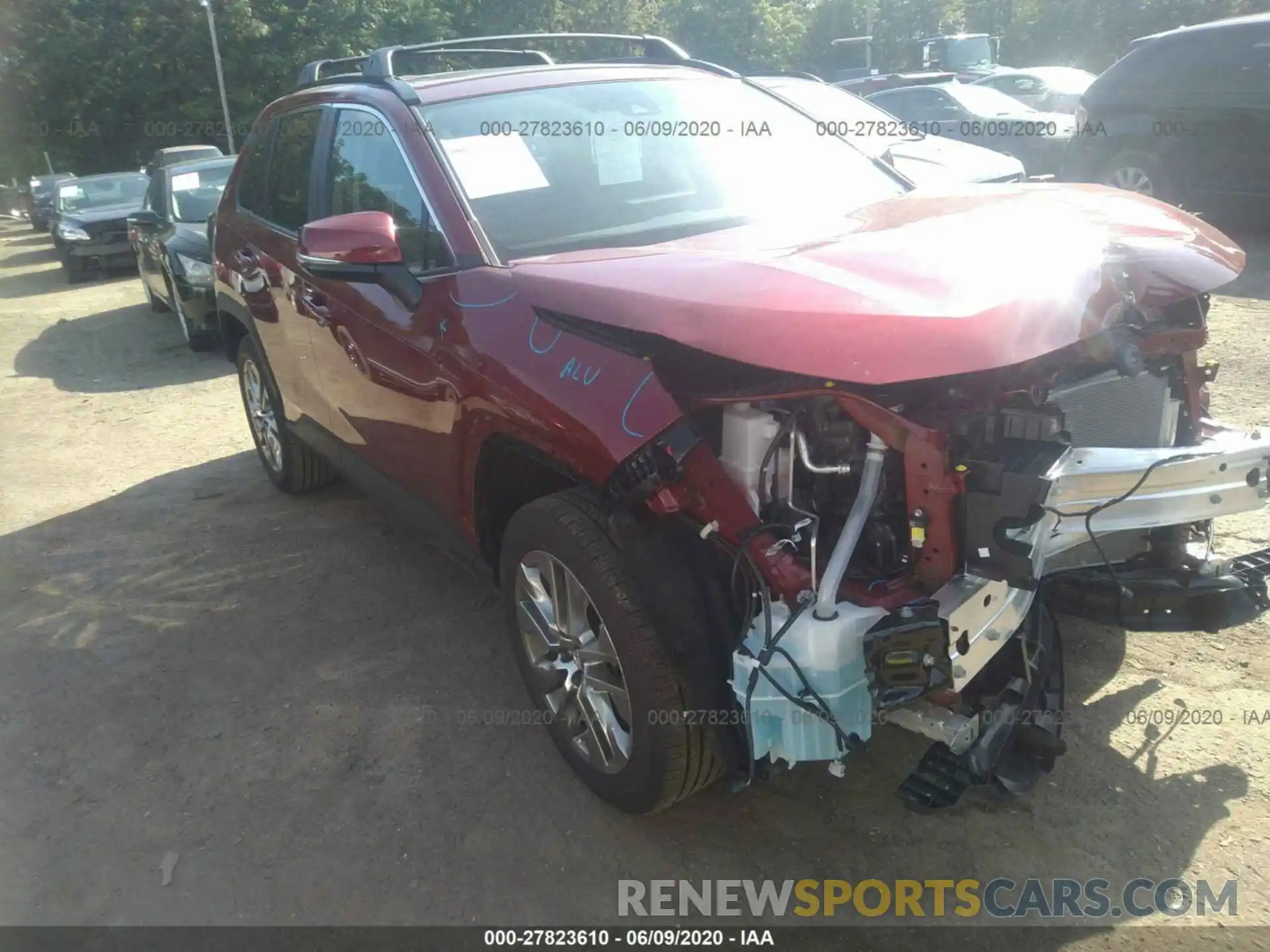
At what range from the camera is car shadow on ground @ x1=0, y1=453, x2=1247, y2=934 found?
2.61 metres

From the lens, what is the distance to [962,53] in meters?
21.5

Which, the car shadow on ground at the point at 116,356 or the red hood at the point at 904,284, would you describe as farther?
the car shadow on ground at the point at 116,356

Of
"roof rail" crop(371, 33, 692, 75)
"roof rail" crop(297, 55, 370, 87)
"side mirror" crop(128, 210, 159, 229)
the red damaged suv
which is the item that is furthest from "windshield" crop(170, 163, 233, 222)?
the red damaged suv

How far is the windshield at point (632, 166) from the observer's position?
3.13 metres

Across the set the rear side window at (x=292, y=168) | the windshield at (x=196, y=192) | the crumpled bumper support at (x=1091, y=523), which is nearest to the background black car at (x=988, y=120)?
the windshield at (x=196, y=192)

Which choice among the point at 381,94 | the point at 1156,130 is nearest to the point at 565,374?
the point at 381,94

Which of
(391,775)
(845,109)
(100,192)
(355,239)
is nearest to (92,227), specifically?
(100,192)

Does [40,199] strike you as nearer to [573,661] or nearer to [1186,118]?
[1186,118]

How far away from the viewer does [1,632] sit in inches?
167

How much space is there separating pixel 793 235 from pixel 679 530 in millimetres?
990

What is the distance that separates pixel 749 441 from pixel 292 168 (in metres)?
2.99

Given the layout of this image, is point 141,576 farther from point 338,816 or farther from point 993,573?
point 993,573

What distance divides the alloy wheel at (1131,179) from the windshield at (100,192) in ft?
47.7

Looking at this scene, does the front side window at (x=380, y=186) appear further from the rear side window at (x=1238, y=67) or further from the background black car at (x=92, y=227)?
the background black car at (x=92, y=227)
